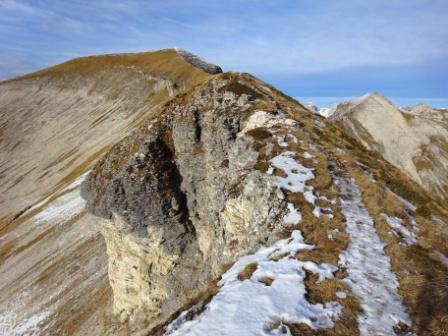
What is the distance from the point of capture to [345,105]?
410 ft

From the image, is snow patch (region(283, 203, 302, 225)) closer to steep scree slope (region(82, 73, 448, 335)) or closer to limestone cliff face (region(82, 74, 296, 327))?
steep scree slope (region(82, 73, 448, 335))

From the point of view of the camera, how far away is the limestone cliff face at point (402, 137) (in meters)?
98.6

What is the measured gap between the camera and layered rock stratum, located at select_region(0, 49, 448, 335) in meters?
12.7

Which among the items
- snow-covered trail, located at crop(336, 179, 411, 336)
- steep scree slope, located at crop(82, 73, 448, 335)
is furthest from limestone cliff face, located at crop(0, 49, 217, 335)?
snow-covered trail, located at crop(336, 179, 411, 336)

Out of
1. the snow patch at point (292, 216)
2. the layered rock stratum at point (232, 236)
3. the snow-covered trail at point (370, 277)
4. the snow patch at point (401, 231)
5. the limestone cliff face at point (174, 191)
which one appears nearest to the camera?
the snow-covered trail at point (370, 277)

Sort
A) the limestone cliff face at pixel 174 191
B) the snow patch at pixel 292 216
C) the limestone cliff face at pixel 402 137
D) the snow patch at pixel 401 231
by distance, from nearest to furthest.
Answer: the snow patch at pixel 401 231 < the snow patch at pixel 292 216 < the limestone cliff face at pixel 174 191 < the limestone cliff face at pixel 402 137

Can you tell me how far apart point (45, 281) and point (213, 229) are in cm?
3324

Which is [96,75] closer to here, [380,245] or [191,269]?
[191,269]

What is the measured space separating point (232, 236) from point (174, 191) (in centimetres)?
900

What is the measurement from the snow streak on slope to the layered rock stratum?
0.19 ft

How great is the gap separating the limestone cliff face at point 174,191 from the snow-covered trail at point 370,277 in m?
11.7

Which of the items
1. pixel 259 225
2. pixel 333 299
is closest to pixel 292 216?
pixel 259 225

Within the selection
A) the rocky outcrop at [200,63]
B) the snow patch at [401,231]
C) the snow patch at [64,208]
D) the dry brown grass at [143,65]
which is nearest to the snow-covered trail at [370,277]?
the snow patch at [401,231]

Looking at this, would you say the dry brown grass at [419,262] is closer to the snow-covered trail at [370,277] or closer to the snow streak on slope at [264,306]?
the snow-covered trail at [370,277]
